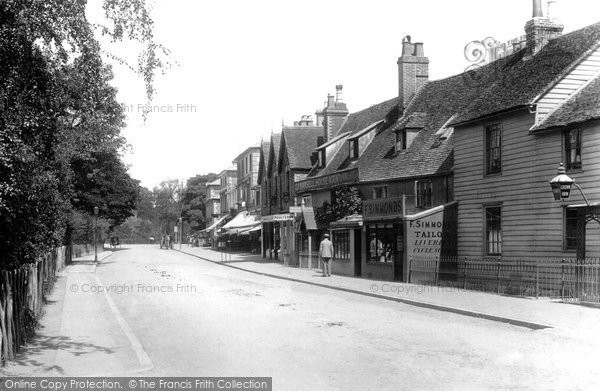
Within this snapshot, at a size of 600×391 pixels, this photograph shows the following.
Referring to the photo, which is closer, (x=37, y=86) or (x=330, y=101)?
(x=37, y=86)

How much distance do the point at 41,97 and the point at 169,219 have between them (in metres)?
124

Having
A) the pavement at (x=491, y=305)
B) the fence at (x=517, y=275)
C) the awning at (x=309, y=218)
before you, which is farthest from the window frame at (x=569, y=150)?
the awning at (x=309, y=218)

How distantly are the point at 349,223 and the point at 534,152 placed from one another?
10.2m

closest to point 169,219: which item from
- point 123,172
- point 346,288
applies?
point 123,172

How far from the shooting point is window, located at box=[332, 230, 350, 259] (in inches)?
1129

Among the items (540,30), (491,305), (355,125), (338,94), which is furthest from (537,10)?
(338,94)

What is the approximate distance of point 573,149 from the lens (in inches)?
695

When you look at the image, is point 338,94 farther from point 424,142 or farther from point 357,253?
point 357,253

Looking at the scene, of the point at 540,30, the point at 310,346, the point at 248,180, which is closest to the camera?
the point at 310,346

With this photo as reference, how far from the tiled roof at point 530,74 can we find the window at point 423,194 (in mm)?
3510

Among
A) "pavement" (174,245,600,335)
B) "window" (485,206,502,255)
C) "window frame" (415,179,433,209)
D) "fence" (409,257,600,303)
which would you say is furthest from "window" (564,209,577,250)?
"window frame" (415,179,433,209)

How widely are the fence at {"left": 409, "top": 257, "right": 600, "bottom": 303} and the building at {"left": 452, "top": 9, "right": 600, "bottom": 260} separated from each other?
0.54 m

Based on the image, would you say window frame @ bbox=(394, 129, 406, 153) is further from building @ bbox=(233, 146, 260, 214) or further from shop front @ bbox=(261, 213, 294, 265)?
building @ bbox=(233, 146, 260, 214)

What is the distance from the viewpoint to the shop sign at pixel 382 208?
23.3 metres
